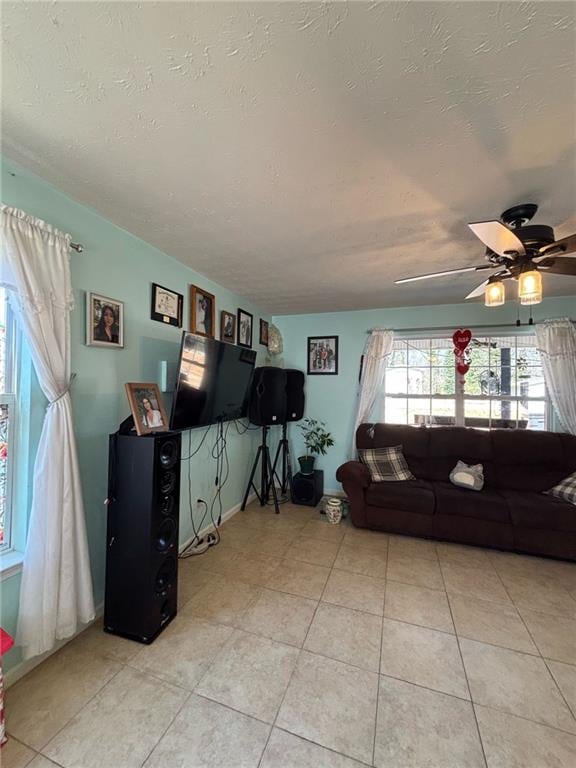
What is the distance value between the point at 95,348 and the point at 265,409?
1.91 metres

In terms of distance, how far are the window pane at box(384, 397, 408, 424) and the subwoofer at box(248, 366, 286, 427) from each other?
4.50 feet

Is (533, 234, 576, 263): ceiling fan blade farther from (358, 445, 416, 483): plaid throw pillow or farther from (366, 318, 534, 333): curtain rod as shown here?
(358, 445, 416, 483): plaid throw pillow

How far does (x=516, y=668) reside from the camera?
1.51 metres

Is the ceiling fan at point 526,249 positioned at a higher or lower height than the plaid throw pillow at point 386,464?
higher

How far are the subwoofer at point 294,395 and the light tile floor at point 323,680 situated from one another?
190 centimetres

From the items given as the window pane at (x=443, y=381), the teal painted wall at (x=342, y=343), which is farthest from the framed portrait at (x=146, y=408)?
the window pane at (x=443, y=381)

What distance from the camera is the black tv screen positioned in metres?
2.10

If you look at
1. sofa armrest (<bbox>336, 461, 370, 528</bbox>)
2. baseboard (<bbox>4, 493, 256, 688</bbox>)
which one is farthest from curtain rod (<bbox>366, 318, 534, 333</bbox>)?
baseboard (<bbox>4, 493, 256, 688</bbox>)

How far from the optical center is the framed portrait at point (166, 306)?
2.21 metres

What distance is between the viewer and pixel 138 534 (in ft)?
5.35

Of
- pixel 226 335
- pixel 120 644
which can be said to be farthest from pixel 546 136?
pixel 120 644

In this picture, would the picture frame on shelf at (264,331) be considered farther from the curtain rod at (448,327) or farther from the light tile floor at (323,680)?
the light tile floor at (323,680)

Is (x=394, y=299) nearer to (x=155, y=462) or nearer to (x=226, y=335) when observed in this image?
(x=226, y=335)

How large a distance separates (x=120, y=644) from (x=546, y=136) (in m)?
3.05
